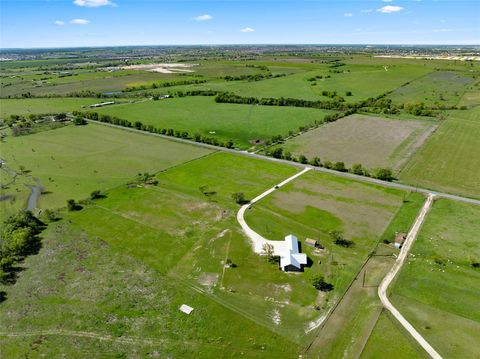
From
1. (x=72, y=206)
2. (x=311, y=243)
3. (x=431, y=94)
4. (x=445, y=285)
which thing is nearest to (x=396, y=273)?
(x=445, y=285)

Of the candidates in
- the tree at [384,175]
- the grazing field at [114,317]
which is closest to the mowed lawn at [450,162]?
the tree at [384,175]

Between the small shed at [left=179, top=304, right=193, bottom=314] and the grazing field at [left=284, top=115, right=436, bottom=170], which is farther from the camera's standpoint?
the grazing field at [left=284, top=115, right=436, bottom=170]

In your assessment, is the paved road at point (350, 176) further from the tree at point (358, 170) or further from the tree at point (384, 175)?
the tree at point (384, 175)

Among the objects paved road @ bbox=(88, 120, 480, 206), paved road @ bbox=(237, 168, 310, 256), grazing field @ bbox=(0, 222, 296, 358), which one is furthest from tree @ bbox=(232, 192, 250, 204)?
grazing field @ bbox=(0, 222, 296, 358)

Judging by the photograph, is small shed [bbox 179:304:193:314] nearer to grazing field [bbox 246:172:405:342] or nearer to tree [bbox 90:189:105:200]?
grazing field [bbox 246:172:405:342]

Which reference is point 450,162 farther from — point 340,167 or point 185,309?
point 185,309

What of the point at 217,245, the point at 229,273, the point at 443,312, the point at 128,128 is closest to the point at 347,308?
the point at 443,312

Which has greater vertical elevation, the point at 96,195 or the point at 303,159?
→ the point at 303,159

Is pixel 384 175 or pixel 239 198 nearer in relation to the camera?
pixel 239 198
